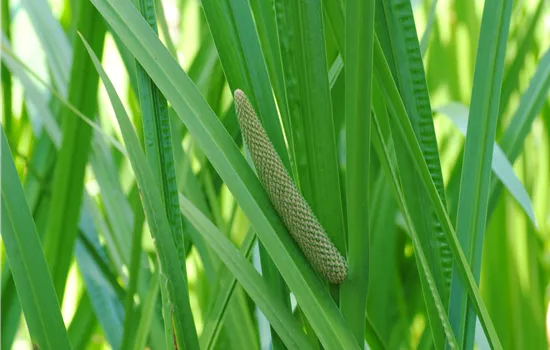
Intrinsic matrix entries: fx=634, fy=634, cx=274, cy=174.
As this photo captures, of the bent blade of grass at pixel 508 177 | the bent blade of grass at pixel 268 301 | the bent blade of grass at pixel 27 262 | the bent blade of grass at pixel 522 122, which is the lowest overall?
the bent blade of grass at pixel 268 301

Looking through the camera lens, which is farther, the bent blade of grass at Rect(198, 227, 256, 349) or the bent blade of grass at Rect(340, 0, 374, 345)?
the bent blade of grass at Rect(198, 227, 256, 349)

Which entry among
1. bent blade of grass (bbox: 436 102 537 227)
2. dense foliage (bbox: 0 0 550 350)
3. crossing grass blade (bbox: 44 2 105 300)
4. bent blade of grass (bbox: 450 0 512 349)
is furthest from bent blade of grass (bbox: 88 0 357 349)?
bent blade of grass (bbox: 436 102 537 227)

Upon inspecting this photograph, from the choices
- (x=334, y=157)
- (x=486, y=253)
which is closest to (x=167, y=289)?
(x=334, y=157)

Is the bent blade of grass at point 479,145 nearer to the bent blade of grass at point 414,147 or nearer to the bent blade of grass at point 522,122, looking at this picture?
the bent blade of grass at point 414,147

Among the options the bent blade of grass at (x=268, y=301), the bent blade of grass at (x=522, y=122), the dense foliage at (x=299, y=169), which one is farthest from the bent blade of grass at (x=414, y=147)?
the bent blade of grass at (x=522, y=122)

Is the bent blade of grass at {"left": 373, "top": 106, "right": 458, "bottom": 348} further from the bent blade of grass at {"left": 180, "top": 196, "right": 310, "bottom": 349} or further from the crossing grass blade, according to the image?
the crossing grass blade

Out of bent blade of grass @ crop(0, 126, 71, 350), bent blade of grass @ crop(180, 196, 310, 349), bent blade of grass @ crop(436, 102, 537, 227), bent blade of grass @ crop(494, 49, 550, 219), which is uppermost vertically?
bent blade of grass @ crop(494, 49, 550, 219)

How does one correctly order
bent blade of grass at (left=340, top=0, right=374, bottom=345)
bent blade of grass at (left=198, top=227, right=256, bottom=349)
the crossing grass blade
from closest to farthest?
bent blade of grass at (left=340, top=0, right=374, bottom=345) < bent blade of grass at (left=198, top=227, right=256, bottom=349) < the crossing grass blade

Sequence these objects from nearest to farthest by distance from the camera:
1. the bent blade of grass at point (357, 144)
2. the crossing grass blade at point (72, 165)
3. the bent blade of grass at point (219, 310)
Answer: the bent blade of grass at point (357, 144) → the bent blade of grass at point (219, 310) → the crossing grass blade at point (72, 165)

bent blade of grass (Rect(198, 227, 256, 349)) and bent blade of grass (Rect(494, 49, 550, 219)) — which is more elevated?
bent blade of grass (Rect(494, 49, 550, 219))
